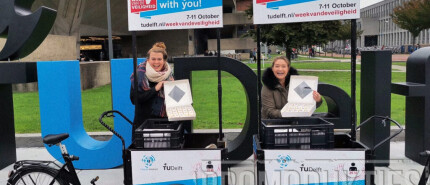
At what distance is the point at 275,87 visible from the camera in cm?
450

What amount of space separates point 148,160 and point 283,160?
122cm

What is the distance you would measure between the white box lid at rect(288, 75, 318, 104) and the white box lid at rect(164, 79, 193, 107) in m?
1.02

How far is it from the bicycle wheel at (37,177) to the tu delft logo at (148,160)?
976mm

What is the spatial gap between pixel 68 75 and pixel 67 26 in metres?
26.6

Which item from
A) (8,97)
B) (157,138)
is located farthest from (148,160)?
(8,97)

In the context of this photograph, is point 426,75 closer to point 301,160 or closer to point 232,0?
point 301,160

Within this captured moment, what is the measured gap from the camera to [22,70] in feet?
19.5

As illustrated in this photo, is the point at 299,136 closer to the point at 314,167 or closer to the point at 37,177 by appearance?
the point at 314,167

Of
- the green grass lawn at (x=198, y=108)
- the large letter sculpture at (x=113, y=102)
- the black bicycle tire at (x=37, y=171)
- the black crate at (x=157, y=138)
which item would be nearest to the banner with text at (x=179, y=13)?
the black crate at (x=157, y=138)

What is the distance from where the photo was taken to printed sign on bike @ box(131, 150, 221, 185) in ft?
11.7

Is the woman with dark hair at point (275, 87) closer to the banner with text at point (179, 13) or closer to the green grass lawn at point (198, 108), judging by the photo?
the banner with text at point (179, 13)

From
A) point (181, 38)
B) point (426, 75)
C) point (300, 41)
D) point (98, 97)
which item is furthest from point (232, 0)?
point (426, 75)

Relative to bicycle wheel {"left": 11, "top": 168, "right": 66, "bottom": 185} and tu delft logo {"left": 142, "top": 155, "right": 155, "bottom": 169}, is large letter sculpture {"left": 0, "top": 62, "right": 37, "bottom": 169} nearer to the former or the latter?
bicycle wheel {"left": 11, "top": 168, "right": 66, "bottom": 185}

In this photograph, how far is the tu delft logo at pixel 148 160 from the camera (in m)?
3.58
